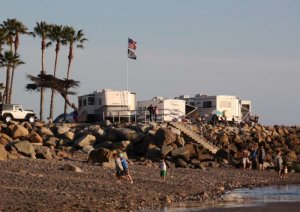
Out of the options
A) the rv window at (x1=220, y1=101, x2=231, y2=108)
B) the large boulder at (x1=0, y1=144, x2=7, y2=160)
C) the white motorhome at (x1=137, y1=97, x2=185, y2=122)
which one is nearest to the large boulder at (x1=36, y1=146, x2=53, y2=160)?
the large boulder at (x1=0, y1=144, x2=7, y2=160)

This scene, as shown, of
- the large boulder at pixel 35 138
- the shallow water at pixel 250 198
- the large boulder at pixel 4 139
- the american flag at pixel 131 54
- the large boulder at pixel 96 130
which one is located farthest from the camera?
the american flag at pixel 131 54

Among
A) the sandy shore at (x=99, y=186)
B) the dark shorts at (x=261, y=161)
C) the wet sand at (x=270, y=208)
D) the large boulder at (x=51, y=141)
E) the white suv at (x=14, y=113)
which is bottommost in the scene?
the wet sand at (x=270, y=208)

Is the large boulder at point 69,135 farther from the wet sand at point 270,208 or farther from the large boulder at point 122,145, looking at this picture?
the wet sand at point 270,208

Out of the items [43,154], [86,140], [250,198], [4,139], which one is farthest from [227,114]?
[250,198]

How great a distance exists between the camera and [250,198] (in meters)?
24.6

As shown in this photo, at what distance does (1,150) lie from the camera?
31.5 metres

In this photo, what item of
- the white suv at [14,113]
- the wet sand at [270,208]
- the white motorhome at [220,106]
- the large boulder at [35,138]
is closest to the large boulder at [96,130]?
the large boulder at [35,138]

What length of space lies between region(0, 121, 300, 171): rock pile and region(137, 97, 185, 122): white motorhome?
6.17 metres

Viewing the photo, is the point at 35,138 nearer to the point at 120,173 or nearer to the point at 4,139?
the point at 4,139

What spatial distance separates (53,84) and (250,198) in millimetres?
44376

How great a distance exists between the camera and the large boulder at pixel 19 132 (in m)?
40.9

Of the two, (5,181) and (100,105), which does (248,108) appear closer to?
(100,105)

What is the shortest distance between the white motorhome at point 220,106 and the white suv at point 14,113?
55.0 ft

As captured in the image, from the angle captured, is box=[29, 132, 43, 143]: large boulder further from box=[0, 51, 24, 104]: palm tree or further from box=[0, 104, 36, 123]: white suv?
box=[0, 51, 24, 104]: palm tree
